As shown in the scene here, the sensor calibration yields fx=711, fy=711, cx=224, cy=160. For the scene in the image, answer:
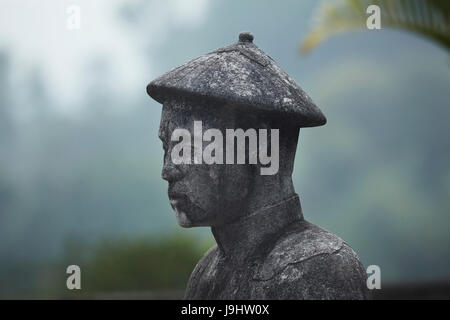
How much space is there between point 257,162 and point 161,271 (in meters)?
7.84

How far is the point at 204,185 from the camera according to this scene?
12.0 feet

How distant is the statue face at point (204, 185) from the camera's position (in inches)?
145

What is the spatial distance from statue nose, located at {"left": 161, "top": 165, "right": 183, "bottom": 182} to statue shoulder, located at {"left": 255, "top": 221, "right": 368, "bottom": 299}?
0.62 meters

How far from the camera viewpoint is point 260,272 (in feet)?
11.8

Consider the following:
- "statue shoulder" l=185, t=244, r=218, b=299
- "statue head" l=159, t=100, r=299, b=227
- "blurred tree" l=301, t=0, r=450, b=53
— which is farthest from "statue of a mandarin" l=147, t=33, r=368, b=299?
"blurred tree" l=301, t=0, r=450, b=53

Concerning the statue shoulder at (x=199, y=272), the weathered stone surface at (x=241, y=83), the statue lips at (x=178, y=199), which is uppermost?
the weathered stone surface at (x=241, y=83)

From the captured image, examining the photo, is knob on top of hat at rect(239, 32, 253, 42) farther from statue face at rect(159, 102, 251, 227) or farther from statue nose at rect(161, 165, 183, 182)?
statue nose at rect(161, 165, 183, 182)

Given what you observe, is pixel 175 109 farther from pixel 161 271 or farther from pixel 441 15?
pixel 161 271

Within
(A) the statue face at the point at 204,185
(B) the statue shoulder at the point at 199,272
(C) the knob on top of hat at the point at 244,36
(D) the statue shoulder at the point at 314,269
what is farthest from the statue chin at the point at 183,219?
(C) the knob on top of hat at the point at 244,36

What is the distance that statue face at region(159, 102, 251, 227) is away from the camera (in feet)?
12.1

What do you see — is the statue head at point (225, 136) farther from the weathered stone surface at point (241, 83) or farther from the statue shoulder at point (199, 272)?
the statue shoulder at point (199, 272)

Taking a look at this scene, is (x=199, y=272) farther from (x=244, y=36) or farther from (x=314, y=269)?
(x=244, y=36)

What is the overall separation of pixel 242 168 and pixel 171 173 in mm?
372

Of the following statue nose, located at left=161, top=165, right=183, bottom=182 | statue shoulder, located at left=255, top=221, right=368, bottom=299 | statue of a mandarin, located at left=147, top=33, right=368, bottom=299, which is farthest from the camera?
statue nose, located at left=161, top=165, right=183, bottom=182
